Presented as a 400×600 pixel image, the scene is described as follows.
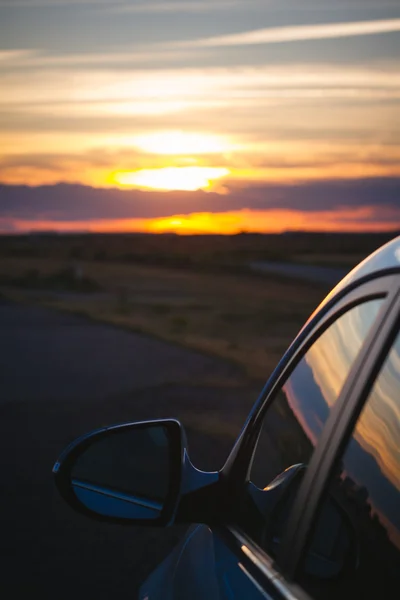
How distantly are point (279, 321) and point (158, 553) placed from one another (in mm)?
20163

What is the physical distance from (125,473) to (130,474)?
1 cm

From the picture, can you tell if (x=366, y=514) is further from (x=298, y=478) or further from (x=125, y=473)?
(x=125, y=473)

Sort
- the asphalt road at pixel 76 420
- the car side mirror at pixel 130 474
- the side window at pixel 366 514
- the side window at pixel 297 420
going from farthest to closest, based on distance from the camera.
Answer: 1. the asphalt road at pixel 76 420
2. the car side mirror at pixel 130 474
3. the side window at pixel 297 420
4. the side window at pixel 366 514

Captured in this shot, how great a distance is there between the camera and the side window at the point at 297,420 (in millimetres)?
2057

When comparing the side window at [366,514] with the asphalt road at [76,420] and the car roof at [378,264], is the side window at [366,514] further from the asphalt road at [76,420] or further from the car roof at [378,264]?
the asphalt road at [76,420]

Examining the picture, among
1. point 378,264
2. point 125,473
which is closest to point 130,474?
point 125,473

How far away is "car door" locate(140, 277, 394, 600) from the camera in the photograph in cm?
199

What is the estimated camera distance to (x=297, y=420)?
7.25ft

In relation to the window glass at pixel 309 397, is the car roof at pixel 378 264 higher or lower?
higher

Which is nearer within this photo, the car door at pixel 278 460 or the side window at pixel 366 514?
the side window at pixel 366 514

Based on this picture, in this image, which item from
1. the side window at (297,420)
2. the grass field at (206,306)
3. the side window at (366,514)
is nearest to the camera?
the side window at (366,514)

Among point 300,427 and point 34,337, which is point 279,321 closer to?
point 34,337

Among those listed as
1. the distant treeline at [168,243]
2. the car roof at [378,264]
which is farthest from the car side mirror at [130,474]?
the distant treeline at [168,243]

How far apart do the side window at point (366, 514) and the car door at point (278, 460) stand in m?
0.09
